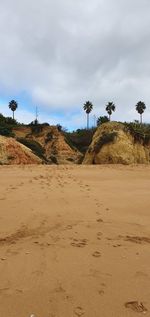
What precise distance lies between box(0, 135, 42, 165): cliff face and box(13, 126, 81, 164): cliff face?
37.8ft

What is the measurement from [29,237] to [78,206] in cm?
175

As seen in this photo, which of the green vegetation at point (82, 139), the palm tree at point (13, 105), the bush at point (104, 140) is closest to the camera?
the bush at point (104, 140)

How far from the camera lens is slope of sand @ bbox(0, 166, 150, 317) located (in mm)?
3365

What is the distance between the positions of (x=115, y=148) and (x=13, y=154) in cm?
370

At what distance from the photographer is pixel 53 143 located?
3231cm

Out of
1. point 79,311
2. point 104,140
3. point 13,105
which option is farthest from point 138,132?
point 13,105

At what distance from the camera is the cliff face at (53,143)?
95.7 feet

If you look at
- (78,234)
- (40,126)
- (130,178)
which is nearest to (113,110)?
(40,126)

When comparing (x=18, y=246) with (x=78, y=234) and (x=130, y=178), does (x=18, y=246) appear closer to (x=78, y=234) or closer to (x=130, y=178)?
(x=78, y=234)

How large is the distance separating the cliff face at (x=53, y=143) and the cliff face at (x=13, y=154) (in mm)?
11534

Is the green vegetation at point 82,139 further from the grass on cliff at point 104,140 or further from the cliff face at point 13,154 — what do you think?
the cliff face at point 13,154

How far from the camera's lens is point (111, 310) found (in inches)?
128

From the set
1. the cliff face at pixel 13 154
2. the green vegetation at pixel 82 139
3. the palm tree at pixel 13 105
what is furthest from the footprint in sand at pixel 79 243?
the palm tree at pixel 13 105

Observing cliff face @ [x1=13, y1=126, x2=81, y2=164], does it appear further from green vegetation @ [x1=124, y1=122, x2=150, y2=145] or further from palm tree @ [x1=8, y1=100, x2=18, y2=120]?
palm tree @ [x1=8, y1=100, x2=18, y2=120]
